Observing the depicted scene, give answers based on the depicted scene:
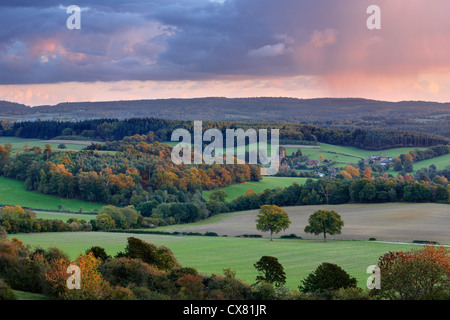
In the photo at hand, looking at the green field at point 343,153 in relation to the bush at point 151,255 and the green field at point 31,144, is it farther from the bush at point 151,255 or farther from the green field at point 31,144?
the bush at point 151,255

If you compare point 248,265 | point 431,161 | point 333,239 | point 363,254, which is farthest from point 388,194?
point 431,161

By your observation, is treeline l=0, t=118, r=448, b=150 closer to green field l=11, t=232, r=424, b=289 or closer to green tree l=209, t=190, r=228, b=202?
green tree l=209, t=190, r=228, b=202

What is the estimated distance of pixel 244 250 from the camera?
175 feet

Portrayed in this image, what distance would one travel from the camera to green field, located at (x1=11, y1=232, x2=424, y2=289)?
140 ft

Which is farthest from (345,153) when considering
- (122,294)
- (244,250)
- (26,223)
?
(122,294)

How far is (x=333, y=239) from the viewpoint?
63.7 m

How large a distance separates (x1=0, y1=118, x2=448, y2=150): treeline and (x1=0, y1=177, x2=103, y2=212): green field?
5968cm

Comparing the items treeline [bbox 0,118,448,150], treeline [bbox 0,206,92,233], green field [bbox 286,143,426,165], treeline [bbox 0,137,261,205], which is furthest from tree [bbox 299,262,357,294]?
treeline [bbox 0,118,448,150]

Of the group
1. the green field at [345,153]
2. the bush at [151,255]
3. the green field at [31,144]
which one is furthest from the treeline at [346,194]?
the green field at [31,144]

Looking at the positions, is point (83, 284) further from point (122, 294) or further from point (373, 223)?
point (373, 223)

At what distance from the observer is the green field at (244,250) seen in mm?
42531

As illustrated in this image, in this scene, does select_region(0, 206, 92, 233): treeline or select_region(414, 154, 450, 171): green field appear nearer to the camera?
select_region(0, 206, 92, 233): treeline

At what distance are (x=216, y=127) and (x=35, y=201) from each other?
75012 mm
